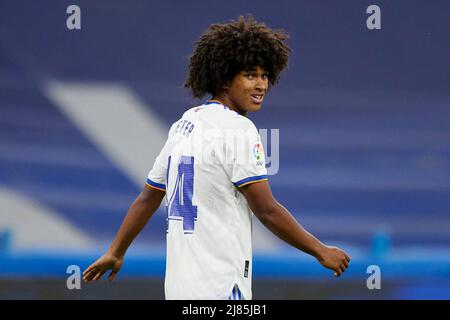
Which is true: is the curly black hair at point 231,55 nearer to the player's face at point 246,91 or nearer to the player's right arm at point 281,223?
the player's face at point 246,91

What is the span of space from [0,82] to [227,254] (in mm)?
3447

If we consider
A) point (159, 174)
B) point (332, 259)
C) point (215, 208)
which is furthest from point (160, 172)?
point (332, 259)

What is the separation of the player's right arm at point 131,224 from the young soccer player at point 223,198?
160mm

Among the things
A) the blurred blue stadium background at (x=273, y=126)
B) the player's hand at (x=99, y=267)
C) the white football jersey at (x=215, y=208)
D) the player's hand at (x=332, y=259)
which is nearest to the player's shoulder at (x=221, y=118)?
the white football jersey at (x=215, y=208)

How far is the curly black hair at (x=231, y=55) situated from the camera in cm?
372

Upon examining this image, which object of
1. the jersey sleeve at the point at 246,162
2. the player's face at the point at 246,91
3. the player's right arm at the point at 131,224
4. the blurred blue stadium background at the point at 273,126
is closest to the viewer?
the jersey sleeve at the point at 246,162

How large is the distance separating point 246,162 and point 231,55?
50 cm

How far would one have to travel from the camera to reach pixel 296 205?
6465mm

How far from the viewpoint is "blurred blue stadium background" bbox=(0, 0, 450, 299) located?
642 cm

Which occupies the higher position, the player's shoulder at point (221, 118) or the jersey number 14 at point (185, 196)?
the player's shoulder at point (221, 118)

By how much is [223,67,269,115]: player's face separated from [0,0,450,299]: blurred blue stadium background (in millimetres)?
2723

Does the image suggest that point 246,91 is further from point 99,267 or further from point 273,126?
point 273,126

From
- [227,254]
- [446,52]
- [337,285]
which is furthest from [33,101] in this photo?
[227,254]

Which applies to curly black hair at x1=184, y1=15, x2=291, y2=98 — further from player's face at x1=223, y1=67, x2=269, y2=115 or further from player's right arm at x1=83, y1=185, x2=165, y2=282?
player's right arm at x1=83, y1=185, x2=165, y2=282
